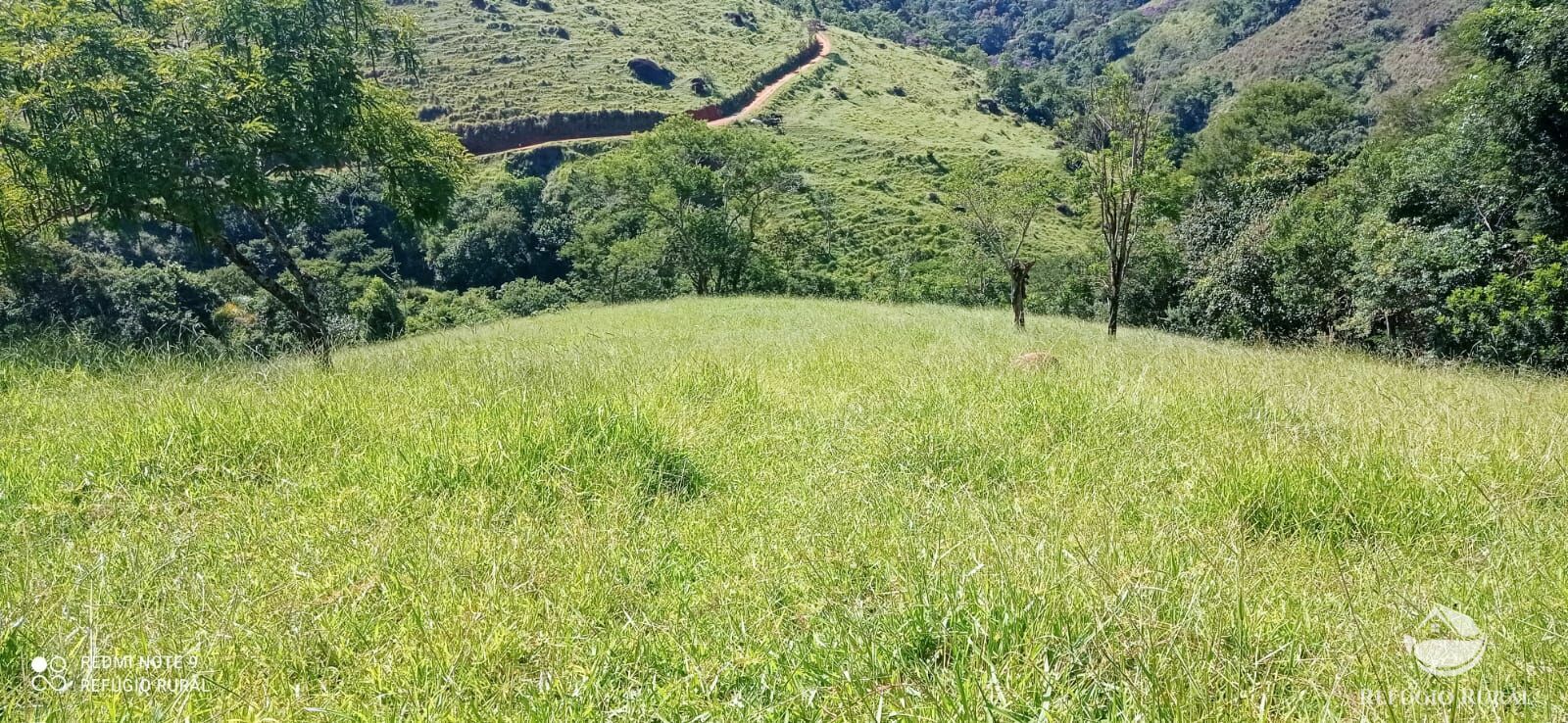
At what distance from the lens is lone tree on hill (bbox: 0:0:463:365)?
5.72 metres

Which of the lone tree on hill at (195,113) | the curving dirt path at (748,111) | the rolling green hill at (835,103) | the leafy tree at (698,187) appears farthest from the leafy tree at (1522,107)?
the curving dirt path at (748,111)

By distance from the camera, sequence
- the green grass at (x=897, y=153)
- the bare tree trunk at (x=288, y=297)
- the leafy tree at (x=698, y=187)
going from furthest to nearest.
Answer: the green grass at (x=897, y=153), the leafy tree at (x=698, y=187), the bare tree trunk at (x=288, y=297)

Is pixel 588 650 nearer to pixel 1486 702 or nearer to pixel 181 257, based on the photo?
pixel 1486 702

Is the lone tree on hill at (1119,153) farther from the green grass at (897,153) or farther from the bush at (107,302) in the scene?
the green grass at (897,153)

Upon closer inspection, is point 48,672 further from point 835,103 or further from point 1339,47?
point 1339,47

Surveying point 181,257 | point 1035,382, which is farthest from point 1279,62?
point 181,257

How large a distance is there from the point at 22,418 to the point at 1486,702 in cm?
662

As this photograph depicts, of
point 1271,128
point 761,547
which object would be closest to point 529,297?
point 761,547

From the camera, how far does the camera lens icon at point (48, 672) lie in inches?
68.1

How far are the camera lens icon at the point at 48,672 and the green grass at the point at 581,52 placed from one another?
276 feet

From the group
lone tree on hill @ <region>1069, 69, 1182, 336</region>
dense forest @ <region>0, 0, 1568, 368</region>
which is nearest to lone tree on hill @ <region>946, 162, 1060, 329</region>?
dense forest @ <region>0, 0, 1568, 368</region>

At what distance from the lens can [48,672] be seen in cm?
178

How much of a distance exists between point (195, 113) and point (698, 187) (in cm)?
3081

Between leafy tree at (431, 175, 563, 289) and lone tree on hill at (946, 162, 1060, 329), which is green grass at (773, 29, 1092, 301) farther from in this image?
leafy tree at (431, 175, 563, 289)
